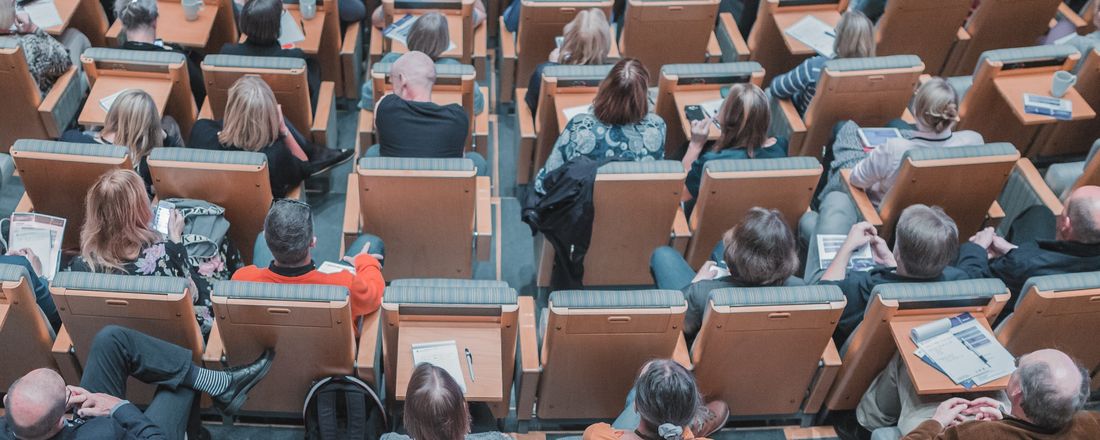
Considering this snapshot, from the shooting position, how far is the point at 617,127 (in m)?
4.02

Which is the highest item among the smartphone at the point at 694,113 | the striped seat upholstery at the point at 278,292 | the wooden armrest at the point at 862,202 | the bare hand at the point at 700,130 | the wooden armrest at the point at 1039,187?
the striped seat upholstery at the point at 278,292

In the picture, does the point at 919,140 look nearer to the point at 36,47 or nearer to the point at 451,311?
the point at 451,311

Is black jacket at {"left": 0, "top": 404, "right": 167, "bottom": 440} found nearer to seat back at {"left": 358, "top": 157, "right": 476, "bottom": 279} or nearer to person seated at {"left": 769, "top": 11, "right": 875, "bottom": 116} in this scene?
seat back at {"left": 358, "top": 157, "right": 476, "bottom": 279}

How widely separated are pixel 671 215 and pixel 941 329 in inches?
43.1

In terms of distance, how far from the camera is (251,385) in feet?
10.5

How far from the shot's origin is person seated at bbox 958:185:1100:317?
11.2ft

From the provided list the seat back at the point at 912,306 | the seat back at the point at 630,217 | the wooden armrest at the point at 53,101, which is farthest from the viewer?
the wooden armrest at the point at 53,101

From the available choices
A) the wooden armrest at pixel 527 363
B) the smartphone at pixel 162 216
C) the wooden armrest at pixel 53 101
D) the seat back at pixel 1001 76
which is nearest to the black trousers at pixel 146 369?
the smartphone at pixel 162 216

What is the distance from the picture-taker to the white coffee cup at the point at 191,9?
4816 millimetres

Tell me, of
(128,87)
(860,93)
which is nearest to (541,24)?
(860,93)

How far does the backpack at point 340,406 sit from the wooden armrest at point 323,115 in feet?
5.13

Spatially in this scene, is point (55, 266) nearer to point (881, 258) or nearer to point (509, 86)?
point (509, 86)

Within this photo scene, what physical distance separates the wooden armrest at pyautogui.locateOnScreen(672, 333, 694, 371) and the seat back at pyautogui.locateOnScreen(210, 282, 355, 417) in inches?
42.4

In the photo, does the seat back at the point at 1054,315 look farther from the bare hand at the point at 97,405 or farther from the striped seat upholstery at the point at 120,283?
the bare hand at the point at 97,405
